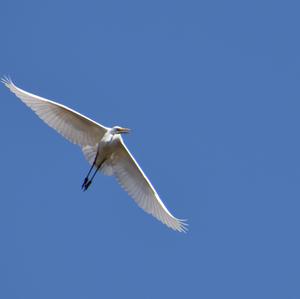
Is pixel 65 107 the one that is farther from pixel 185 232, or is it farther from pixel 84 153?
pixel 185 232

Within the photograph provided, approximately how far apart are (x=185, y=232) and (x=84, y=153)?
2698 mm

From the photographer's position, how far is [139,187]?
39500 mm

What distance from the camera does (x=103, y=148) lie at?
128ft

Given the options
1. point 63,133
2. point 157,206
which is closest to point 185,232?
point 157,206

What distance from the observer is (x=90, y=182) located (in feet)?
129

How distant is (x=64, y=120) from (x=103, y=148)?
1013 mm

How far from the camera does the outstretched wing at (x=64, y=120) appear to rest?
38.6 metres

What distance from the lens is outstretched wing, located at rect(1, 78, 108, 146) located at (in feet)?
127

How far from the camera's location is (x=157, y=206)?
39.5 metres

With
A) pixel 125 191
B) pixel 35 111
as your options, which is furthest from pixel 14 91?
pixel 125 191

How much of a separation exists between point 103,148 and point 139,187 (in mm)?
1276

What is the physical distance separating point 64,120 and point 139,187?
2.16 m

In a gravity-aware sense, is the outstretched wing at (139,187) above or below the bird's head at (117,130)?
below

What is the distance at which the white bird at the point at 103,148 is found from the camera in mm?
38719
